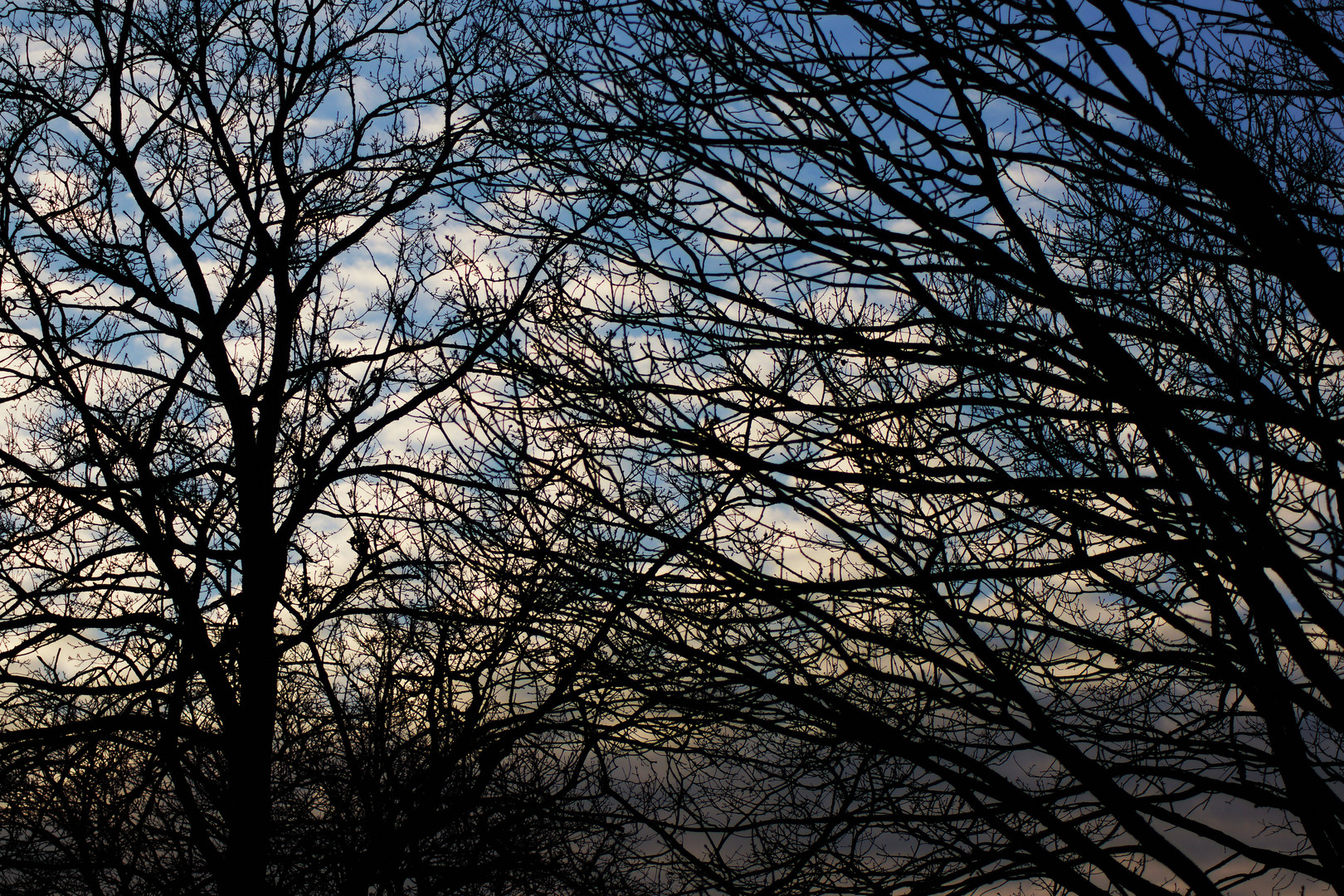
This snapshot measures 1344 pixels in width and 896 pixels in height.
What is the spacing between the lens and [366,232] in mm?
9273

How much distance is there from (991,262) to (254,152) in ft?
26.5

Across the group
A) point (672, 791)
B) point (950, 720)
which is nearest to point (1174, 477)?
point (950, 720)

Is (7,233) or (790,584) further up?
(7,233)

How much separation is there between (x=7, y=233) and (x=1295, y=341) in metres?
8.80

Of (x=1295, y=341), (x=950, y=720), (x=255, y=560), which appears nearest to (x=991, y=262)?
(x=1295, y=341)

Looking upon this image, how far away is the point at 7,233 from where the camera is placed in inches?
292

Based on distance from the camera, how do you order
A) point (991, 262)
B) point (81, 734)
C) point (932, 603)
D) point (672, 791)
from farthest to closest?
point (81, 734), point (672, 791), point (932, 603), point (991, 262)

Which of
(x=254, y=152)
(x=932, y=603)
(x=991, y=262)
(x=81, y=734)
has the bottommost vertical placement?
(x=932, y=603)

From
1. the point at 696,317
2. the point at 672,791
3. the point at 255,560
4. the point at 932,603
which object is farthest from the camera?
the point at 255,560

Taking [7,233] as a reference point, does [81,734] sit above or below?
below

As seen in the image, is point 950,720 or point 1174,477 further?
point 950,720

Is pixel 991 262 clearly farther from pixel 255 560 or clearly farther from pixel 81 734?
pixel 81 734

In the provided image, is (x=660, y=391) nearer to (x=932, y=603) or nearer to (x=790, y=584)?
(x=790, y=584)

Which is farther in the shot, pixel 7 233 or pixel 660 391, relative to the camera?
pixel 7 233
